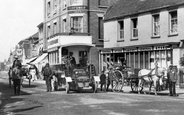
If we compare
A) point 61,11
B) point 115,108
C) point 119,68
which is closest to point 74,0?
point 61,11

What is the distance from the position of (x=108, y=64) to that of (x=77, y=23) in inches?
522

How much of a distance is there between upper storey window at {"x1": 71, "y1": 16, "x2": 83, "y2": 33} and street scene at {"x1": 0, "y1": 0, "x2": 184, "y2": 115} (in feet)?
0.35

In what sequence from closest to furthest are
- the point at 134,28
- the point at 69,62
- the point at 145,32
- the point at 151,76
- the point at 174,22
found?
the point at 151,76 → the point at 69,62 → the point at 174,22 → the point at 145,32 → the point at 134,28

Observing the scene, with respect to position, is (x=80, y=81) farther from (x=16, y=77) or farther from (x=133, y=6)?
(x=133, y=6)

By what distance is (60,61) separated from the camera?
21.4m

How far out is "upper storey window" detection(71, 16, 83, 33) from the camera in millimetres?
33875

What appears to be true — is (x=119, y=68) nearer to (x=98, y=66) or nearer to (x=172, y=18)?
(x=172, y=18)

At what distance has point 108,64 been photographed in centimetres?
2184

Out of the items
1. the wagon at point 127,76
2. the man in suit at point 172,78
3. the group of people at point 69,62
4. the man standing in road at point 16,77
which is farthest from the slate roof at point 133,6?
the man standing in road at point 16,77

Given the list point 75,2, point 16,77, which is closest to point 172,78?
point 16,77

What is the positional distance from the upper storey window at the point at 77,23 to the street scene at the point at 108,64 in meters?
0.11

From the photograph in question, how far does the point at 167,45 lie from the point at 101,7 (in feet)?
40.9

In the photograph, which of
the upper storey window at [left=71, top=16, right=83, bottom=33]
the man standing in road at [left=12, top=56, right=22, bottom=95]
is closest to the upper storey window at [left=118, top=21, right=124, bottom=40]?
the upper storey window at [left=71, top=16, right=83, bottom=33]

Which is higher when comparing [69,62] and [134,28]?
[134,28]
